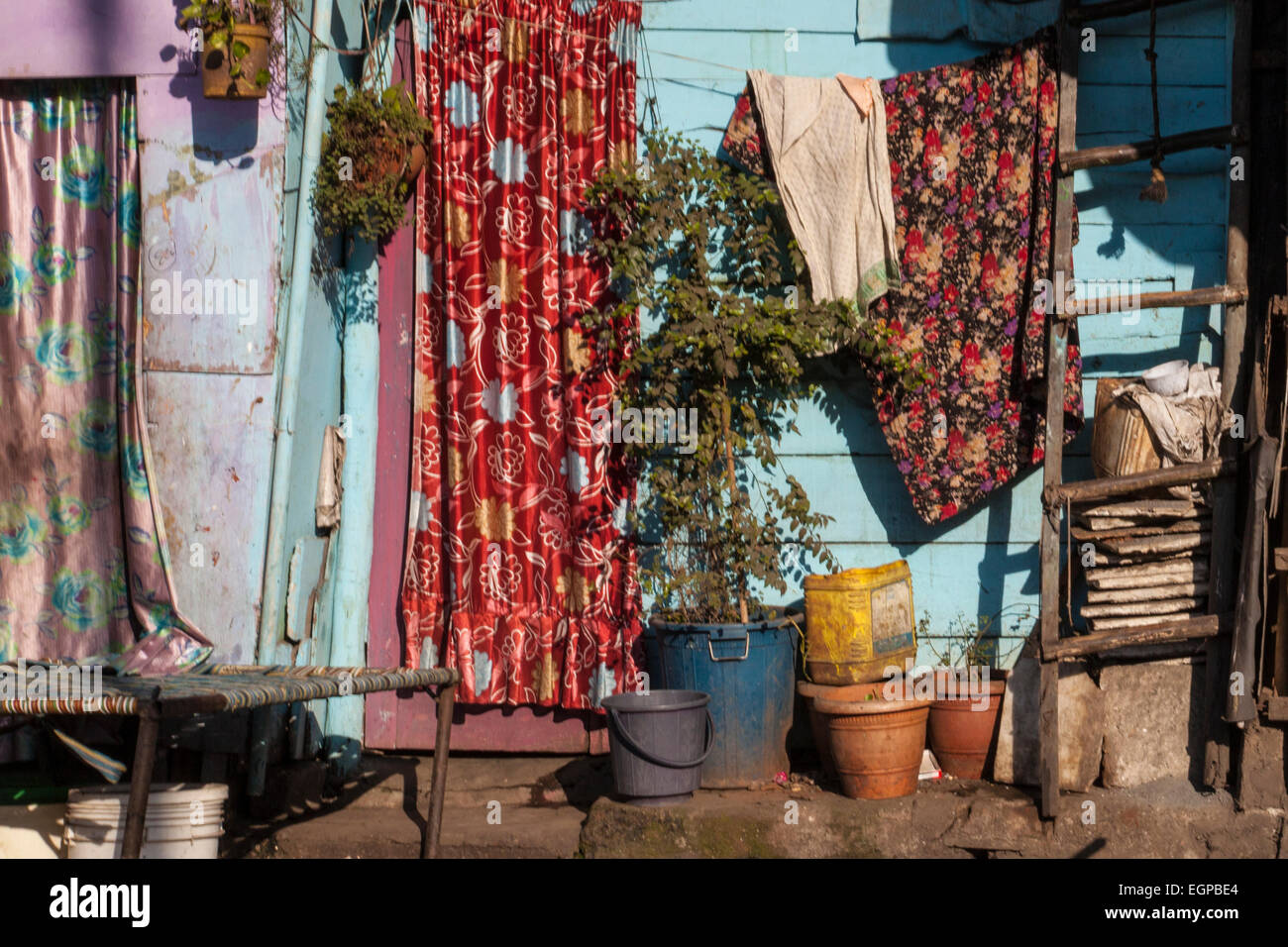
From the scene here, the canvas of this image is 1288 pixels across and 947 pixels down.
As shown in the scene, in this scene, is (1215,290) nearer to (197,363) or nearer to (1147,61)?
(1147,61)

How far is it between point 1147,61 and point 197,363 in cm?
409

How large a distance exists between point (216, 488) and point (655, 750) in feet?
6.46

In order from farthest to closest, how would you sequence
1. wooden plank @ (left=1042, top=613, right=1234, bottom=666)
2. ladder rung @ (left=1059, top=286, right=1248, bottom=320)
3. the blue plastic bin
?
1. the blue plastic bin
2. ladder rung @ (left=1059, top=286, right=1248, bottom=320)
3. wooden plank @ (left=1042, top=613, right=1234, bottom=666)

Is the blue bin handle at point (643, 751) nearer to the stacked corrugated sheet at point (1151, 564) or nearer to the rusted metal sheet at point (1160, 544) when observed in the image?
the stacked corrugated sheet at point (1151, 564)

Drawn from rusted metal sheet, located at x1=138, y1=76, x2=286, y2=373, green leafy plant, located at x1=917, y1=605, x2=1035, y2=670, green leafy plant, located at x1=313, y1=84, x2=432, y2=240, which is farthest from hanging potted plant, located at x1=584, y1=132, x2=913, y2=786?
rusted metal sheet, located at x1=138, y1=76, x2=286, y2=373

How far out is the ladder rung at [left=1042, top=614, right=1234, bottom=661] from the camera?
15.0 feet

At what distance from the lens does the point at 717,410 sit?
507 centimetres

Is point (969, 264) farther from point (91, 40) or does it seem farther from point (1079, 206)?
point (91, 40)

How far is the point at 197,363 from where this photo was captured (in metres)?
4.82

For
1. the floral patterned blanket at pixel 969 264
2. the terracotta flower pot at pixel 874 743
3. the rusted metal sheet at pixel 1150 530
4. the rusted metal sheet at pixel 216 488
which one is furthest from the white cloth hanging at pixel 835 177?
the rusted metal sheet at pixel 216 488

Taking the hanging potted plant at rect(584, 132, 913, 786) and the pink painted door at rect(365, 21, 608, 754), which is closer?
the hanging potted plant at rect(584, 132, 913, 786)

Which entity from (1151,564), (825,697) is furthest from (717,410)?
(1151,564)

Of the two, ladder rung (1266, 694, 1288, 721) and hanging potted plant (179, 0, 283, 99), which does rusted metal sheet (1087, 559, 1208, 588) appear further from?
hanging potted plant (179, 0, 283, 99)

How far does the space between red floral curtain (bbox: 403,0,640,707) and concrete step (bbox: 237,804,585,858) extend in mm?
656
